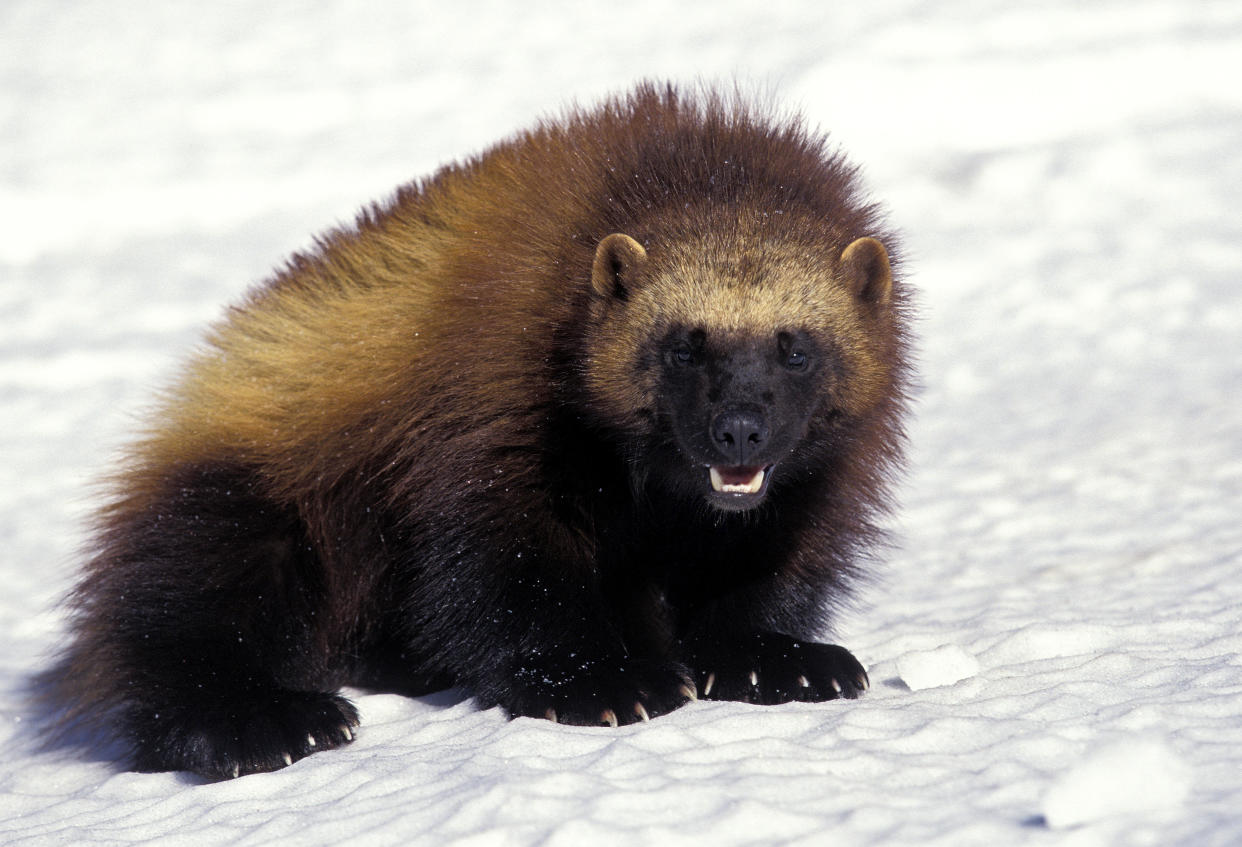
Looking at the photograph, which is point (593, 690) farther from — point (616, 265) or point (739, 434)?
point (616, 265)

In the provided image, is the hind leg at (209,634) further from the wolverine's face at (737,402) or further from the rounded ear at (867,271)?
the rounded ear at (867,271)

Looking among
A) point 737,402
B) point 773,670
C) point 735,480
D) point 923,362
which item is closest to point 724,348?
point 737,402

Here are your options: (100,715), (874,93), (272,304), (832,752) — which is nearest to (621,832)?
(832,752)

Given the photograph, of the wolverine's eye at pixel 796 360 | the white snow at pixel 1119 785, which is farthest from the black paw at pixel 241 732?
the white snow at pixel 1119 785

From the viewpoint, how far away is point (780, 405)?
2.91 metres

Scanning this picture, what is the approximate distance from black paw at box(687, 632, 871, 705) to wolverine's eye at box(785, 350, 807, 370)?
0.67m

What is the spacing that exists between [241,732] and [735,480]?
1176mm

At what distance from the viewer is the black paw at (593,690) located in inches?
115

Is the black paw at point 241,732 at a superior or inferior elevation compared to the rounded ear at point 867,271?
inferior

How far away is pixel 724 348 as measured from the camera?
290 cm

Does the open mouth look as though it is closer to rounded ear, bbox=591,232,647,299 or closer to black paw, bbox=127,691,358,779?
rounded ear, bbox=591,232,647,299

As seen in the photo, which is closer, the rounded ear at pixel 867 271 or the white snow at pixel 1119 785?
the white snow at pixel 1119 785

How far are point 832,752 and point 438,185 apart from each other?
5.85 feet

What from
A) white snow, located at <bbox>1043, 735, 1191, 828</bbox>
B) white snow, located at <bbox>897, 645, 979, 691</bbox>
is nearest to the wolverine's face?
white snow, located at <bbox>897, 645, 979, 691</bbox>
